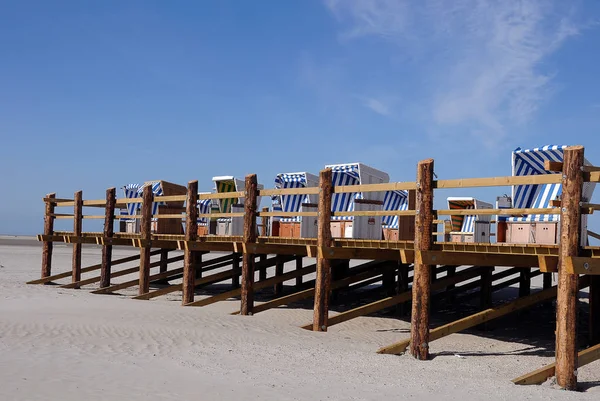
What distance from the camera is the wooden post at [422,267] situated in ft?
31.0

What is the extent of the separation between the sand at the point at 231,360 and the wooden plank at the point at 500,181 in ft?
7.74

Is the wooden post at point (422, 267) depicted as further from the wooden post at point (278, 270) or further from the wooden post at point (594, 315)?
the wooden post at point (278, 270)

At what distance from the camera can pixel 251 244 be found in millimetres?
12961

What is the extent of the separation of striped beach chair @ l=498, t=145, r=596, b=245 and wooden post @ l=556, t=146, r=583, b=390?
2045mm

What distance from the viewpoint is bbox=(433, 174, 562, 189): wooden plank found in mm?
8266

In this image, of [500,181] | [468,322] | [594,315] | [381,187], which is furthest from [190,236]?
[594,315]

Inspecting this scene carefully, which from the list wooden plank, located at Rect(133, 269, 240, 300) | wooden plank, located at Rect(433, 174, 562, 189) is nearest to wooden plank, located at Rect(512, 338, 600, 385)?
wooden plank, located at Rect(433, 174, 562, 189)

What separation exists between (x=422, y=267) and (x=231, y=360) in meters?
2.89

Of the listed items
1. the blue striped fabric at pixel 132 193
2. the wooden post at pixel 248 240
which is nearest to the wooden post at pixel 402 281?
the wooden post at pixel 248 240

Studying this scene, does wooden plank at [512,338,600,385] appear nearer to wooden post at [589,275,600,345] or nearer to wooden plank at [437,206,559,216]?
wooden plank at [437,206,559,216]

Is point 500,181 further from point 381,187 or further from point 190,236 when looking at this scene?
point 190,236

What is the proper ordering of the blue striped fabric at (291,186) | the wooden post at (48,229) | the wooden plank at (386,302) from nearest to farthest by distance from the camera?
the wooden plank at (386,302), the blue striped fabric at (291,186), the wooden post at (48,229)

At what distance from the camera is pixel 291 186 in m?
16.0

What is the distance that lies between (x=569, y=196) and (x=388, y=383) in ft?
9.55
